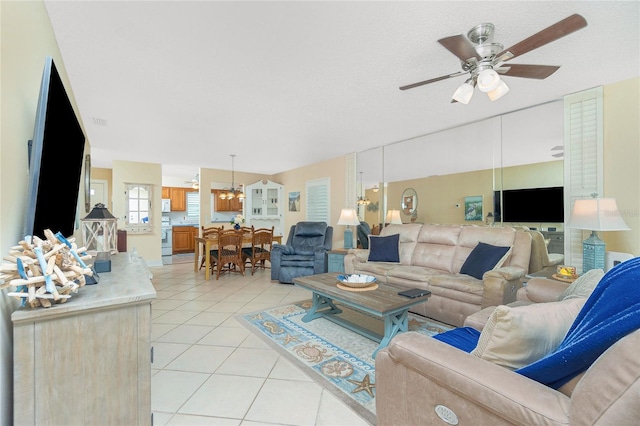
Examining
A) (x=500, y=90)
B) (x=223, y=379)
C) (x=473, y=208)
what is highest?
(x=500, y=90)

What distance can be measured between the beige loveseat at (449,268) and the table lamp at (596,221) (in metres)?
0.52

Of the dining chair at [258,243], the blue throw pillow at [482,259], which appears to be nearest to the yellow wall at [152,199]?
the dining chair at [258,243]

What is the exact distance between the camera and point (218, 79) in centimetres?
247

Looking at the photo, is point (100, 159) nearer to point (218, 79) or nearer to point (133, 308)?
point (218, 79)

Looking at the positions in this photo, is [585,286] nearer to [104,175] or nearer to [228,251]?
[228,251]

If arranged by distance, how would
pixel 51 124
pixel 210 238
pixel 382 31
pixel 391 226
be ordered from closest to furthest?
pixel 51 124 < pixel 382 31 < pixel 391 226 < pixel 210 238

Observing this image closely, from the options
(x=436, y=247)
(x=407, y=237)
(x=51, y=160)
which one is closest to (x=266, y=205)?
(x=407, y=237)

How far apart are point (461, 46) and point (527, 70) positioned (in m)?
0.58

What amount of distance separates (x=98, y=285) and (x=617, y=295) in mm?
1969

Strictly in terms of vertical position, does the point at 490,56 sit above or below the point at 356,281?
above

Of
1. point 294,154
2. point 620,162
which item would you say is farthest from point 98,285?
point 294,154

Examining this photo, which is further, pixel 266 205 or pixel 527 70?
pixel 266 205

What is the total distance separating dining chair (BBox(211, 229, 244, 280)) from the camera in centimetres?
505

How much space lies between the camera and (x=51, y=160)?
1.25m
